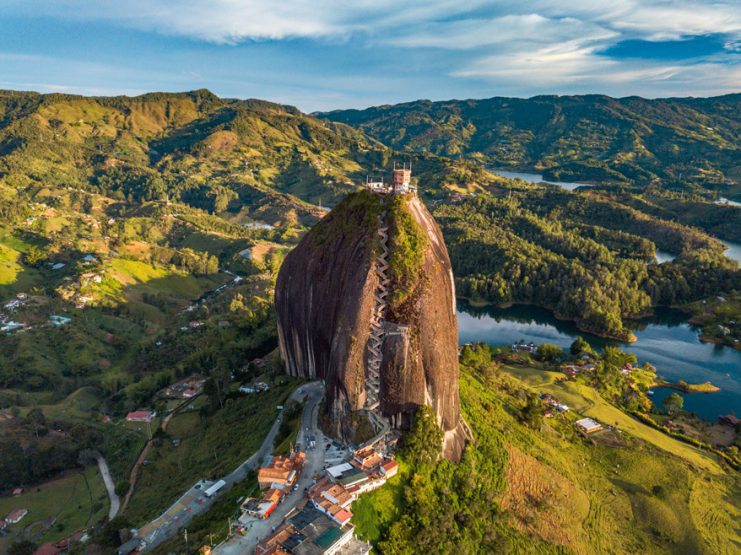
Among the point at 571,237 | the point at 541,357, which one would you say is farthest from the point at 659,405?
the point at 571,237

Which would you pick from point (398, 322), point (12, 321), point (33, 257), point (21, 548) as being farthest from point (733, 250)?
point (33, 257)

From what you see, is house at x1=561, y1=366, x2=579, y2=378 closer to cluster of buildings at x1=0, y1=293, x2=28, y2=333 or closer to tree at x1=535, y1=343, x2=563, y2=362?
tree at x1=535, y1=343, x2=563, y2=362

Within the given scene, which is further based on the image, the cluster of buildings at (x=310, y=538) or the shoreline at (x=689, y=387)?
the shoreline at (x=689, y=387)

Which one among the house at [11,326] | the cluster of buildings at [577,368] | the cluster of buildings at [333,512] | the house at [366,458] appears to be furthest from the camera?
the house at [11,326]

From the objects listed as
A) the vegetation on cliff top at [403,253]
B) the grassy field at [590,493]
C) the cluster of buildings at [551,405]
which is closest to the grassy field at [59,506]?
the grassy field at [590,493]

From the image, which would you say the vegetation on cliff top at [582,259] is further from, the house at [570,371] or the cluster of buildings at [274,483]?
the cluster of buildings at [274,483]

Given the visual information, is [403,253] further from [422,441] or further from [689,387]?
[689,387]

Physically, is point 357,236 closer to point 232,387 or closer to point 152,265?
point 232,387
